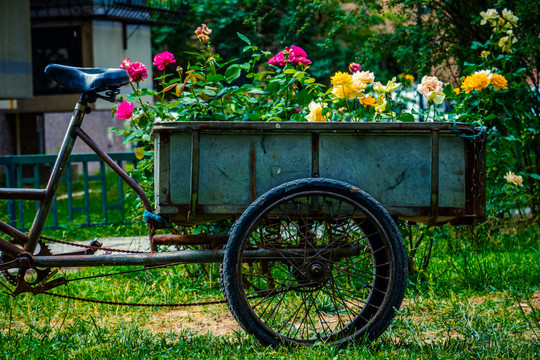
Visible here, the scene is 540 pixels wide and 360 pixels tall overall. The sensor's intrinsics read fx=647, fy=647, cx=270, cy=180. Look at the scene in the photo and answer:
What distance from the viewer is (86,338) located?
3512mm

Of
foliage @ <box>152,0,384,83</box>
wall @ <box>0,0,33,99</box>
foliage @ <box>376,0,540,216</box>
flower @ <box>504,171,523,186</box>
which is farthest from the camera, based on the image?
foliage @ <box>152,0,384,83</box>

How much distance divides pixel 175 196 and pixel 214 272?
5.99ft

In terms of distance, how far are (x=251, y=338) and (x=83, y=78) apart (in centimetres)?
160

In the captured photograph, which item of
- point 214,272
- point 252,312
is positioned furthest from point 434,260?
point 252,312

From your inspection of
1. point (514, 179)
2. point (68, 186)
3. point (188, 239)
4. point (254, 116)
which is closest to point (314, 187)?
point (188, 239)

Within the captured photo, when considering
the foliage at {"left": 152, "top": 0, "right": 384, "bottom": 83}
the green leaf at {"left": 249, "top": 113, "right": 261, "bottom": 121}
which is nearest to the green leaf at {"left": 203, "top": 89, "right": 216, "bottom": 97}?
the green leaf at {"left": 249, "top": 113, "right": 261, "bottom": 121}

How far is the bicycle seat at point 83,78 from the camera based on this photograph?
3318 millimetres

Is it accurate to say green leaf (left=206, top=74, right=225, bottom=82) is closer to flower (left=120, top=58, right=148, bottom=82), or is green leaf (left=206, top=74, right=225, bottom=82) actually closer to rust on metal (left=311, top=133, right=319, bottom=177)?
flower (left=120, top=58, right=148, bottom=82)

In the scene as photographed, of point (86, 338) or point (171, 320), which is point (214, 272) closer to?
point (171, 320)

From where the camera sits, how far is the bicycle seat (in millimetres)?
3318

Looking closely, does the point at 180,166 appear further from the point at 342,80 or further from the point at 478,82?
the point at 478,82

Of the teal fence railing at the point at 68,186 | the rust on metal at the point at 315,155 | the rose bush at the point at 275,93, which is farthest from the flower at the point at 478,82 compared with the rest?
the teal fence railing at the point at 68,186

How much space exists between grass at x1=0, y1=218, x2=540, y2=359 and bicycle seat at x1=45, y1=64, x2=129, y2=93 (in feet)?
4.37

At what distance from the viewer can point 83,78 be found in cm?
333
